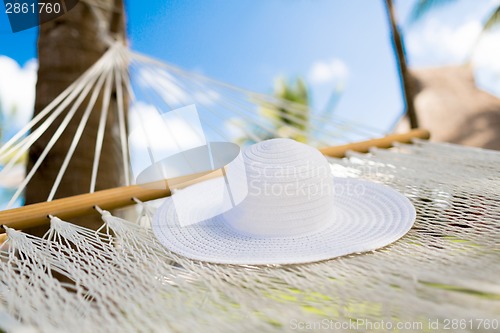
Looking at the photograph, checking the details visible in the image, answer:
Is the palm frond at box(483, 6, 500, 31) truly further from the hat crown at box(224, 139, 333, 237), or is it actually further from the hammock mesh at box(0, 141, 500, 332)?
the hat crown at box(224, 139, 333, 237)

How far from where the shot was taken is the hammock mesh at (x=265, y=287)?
46 centimetres

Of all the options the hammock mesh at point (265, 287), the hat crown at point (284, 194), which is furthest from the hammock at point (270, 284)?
the hat crown at point (284, 194)

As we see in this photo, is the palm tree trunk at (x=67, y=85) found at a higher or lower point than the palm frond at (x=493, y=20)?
lower

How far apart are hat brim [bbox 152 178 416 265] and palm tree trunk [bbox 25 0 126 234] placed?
0.73 meters

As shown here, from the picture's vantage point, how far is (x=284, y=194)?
70cm

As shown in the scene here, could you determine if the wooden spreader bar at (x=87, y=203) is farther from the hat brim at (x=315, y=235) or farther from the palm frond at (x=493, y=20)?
the palm frond at (x=493, y=20)

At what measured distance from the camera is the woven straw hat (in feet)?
2.17

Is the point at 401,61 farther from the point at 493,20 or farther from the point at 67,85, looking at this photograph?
the point at 67,85

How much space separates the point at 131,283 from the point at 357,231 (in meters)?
0.35

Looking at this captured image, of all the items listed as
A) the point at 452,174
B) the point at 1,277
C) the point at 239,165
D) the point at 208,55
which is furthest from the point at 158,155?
the point at 208,55

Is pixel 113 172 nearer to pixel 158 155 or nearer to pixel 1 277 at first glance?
pixel 158 155

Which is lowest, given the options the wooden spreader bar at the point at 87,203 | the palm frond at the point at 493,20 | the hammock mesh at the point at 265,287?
the hammock mesh at the point at 265,287

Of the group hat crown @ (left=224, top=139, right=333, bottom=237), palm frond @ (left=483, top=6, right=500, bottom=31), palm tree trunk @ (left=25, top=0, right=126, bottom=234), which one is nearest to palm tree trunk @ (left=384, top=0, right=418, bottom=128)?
palm frond @ (left=483, top=6, right=500, bottom=31)

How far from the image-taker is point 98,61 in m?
1.67
